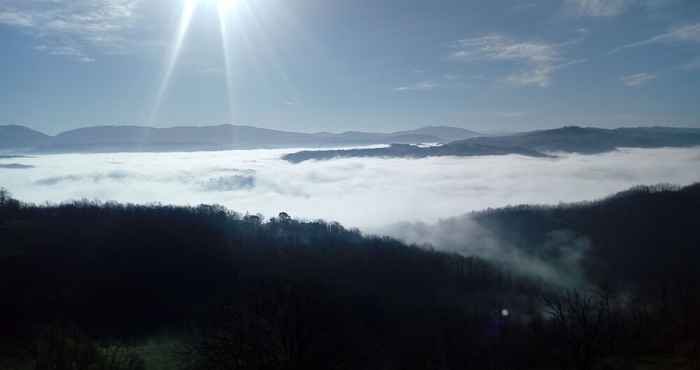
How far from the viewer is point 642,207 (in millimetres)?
101062

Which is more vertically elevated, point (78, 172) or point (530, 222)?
point (78, 172)

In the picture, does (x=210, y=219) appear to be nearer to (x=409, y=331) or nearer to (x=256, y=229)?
(x=256, y=229)

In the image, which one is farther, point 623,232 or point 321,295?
point 623,232

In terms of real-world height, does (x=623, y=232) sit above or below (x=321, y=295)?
below

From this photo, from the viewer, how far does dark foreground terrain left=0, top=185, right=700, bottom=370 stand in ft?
54.2

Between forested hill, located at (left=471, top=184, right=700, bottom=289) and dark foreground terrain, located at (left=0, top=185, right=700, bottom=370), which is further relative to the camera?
forested hill, located at (left=471, top=184, right=700, bottom=289)

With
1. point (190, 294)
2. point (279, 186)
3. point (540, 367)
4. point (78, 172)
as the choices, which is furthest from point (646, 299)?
point (78, 172)

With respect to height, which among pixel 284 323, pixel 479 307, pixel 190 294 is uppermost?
pixel 284 323

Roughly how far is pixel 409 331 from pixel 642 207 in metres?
82.7

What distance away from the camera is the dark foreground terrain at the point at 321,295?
16.5m

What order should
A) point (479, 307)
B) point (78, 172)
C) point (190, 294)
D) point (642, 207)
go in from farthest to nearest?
point (78, 172) → point (642, 207) → point (479, 307) → point (190, 294)

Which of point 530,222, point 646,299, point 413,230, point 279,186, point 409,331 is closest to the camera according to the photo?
point 409,331

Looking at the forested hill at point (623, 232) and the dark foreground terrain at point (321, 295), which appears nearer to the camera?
the dark foreground terrain at point (321, 295)

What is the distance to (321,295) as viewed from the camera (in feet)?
87.7
